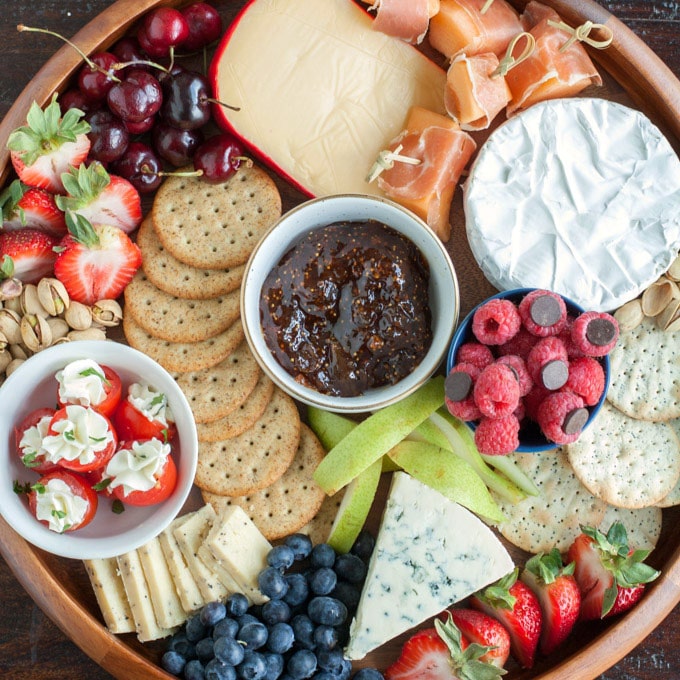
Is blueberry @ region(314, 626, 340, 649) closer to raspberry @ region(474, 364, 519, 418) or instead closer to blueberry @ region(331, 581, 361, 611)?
blueberry @ region(331, 581, 361, 611)

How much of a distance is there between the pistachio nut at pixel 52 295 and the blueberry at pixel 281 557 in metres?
0.78

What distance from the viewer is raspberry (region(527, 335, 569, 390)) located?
5.25 feet

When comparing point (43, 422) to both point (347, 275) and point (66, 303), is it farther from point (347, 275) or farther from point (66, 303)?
point (347, 275)

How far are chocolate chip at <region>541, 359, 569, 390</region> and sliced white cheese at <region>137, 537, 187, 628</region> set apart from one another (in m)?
1.01

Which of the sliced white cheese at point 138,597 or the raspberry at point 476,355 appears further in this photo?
the sliced white cheese at point 138,597

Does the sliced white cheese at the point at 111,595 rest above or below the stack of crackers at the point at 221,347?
below

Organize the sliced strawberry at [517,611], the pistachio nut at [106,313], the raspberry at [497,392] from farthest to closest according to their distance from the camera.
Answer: the pistachio nut at [106,313]
the sliced strawberry at [517,611]
the raspberry at [497,392]

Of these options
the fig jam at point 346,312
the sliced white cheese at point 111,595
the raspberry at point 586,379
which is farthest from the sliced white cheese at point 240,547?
the raspberry at point 586,379

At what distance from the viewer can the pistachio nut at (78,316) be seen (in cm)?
185

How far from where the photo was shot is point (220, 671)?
1707 mm

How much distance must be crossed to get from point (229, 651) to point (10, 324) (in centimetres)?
92

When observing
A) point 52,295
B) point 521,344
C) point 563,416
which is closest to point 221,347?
point 52,295

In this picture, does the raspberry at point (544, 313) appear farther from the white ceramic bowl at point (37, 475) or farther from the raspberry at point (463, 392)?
the white ceramic bowl at point (37, 475)

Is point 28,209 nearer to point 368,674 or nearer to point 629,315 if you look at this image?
point 368,674
